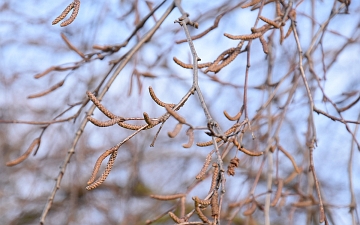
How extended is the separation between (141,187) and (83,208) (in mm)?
434

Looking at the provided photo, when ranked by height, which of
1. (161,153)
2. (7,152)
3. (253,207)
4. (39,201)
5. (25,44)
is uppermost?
(25,44)

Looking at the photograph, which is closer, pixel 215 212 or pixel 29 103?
pixel 215 212

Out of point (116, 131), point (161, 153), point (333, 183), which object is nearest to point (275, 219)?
point (333, 183)

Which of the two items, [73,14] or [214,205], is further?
[73,14]

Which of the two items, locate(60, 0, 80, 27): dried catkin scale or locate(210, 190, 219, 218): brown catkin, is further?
locate(60, 0, 80, 27): dried catkin scale

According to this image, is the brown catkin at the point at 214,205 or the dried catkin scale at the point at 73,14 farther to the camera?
the dried catkin scale at the point at 73,14

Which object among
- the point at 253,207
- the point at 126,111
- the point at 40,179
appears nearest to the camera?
the point at 253,207

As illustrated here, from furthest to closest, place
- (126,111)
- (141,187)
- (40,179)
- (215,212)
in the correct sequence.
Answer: (141,187) < (40,179) < (126,111) < (215,212)

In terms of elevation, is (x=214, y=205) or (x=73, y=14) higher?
(x=73, y=14)

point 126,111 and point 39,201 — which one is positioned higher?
point 126,111

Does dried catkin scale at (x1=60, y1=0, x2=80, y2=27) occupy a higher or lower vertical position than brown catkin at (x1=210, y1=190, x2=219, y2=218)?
higher

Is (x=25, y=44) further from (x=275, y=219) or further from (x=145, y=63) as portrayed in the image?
(x=275, y=219)

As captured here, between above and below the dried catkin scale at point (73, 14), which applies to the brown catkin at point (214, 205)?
below

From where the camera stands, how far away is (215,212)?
0.84m
